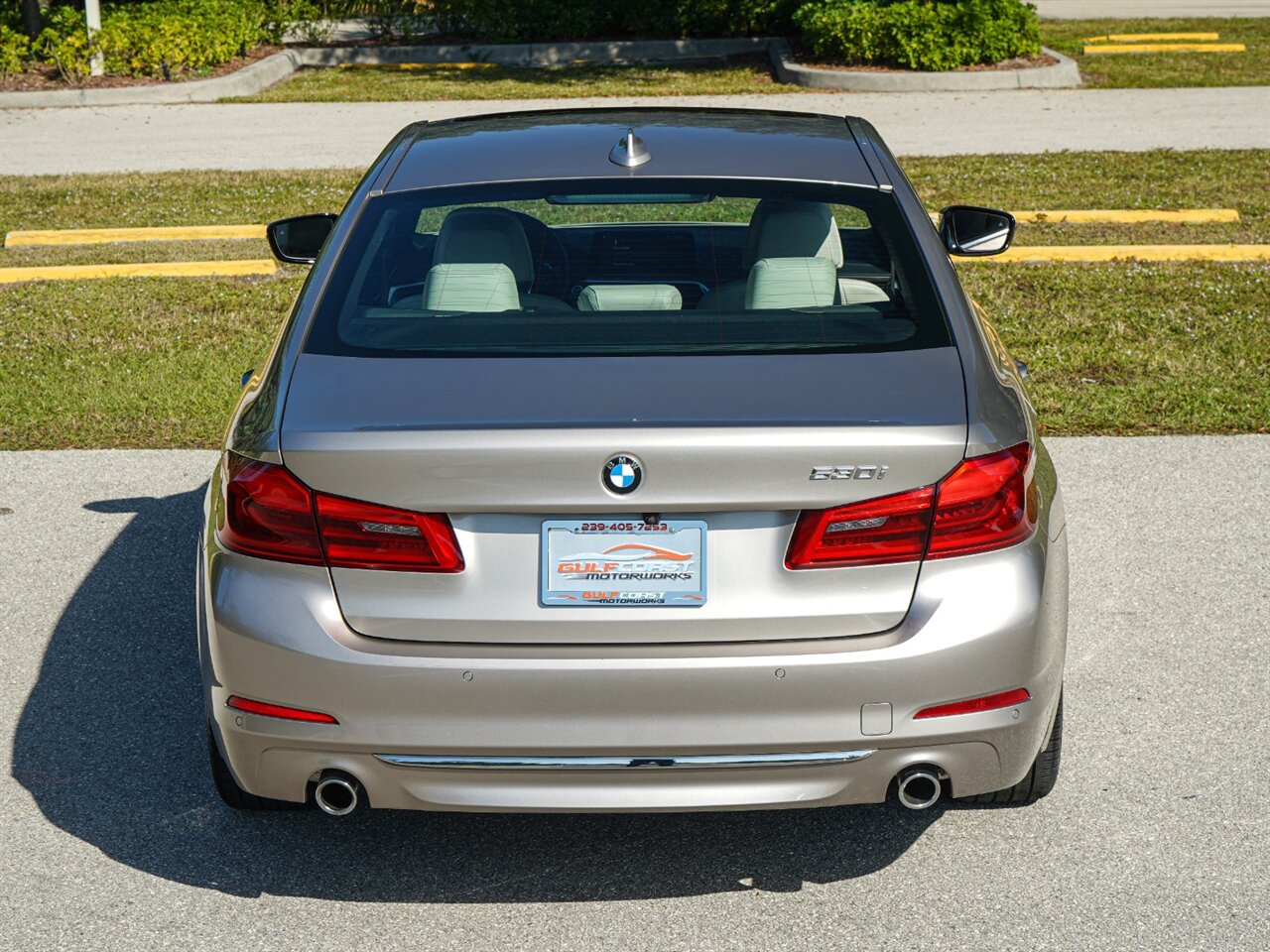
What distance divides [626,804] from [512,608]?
0.46m

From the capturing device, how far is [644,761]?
A: 300 centimetres

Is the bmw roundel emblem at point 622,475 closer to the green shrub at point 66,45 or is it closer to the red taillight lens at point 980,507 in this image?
the red taillight lens at point 980,507

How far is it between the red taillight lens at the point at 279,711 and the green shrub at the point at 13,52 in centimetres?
1751

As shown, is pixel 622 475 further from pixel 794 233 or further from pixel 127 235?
pixel 127 235

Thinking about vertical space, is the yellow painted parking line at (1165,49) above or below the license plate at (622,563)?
below

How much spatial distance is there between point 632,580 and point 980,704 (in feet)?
2.45

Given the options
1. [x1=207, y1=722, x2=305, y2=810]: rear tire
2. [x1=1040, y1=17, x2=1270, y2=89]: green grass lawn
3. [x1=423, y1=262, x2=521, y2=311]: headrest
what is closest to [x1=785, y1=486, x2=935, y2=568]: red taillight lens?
[x1=423, y1=262, x2=521, y2=311]: headrest

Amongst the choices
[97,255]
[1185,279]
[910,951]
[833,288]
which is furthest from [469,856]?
[97,255]

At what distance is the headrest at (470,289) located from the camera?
3.59 m

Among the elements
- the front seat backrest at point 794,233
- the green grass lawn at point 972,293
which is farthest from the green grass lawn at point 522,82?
the front seat backrest at point 794,233

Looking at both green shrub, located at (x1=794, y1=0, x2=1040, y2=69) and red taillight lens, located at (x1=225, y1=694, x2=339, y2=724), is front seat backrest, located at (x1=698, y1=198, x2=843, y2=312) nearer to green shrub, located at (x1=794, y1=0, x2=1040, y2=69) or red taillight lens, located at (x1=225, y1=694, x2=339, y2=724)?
red taillight lens, located at (x1=225, y1=694, x2=339, y2=724)

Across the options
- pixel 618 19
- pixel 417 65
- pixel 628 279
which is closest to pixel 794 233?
pixel 628 279

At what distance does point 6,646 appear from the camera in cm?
480

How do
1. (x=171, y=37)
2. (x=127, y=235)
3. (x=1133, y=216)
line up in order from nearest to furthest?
1. (x=1133, y=216)
2. (x=127, y=235)
3. (x=171, y=37)
